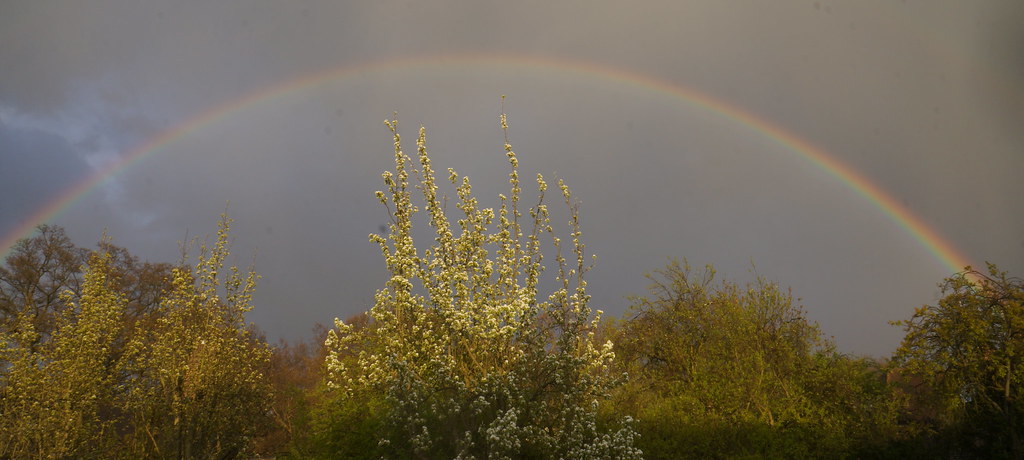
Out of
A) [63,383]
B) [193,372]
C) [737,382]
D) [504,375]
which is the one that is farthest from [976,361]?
[63,383]

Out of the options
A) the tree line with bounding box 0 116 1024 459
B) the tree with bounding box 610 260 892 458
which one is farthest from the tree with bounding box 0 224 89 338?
the tree with bounding box 610 260 892 458

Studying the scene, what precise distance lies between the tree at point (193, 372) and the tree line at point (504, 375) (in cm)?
5

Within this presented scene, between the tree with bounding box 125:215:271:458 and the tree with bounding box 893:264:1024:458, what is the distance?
1564 centimetres

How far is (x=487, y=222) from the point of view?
8.70 meters

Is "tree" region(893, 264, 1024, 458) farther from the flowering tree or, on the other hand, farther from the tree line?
the flowering tree

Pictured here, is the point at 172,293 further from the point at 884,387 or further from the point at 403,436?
the point at 884,387

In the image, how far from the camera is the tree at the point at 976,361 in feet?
42.5

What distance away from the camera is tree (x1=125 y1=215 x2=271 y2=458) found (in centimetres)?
1218

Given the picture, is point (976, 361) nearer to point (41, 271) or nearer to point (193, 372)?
point (193, 372)

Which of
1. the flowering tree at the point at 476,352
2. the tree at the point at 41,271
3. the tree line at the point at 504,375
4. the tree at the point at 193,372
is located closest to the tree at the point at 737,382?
the tree line at the point at 504,375

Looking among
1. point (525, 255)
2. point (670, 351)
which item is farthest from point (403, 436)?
point (670, 351)

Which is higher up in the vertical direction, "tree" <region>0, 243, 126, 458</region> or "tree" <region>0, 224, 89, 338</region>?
Answer: "tree" <region>0, 224, 89, 338</region>

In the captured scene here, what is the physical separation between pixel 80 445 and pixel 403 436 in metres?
8.50

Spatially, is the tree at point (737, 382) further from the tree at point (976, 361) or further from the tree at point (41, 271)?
the tree at point (41, 271)
